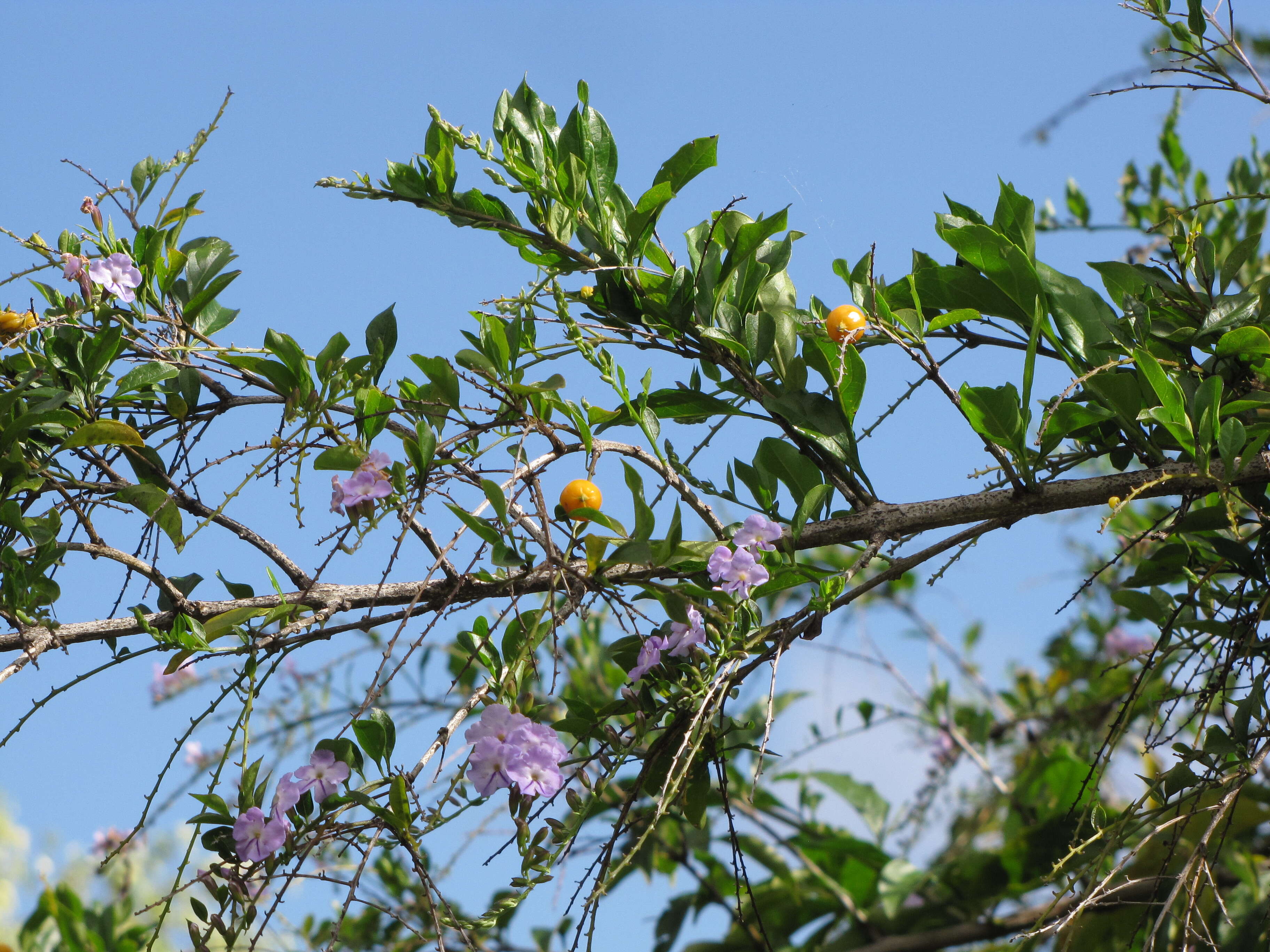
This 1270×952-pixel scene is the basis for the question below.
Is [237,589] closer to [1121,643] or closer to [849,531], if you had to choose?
[849,531]

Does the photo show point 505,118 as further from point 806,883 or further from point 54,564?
point 806,883

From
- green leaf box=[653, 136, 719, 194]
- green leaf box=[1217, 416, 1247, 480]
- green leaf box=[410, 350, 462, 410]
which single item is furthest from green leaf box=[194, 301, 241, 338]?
green leaf box=[1217, 416, 1247, 480]

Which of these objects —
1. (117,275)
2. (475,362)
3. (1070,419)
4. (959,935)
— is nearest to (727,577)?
(475,362)

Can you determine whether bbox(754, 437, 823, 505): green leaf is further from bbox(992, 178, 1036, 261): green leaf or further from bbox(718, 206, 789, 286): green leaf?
bbox(992, 178, 1036, 261): green leaf

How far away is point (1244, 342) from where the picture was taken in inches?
47.4

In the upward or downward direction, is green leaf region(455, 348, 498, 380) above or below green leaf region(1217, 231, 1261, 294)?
above

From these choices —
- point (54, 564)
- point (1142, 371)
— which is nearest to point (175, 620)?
point (54, 564)

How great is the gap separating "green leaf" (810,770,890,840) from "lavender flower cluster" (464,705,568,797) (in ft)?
7.25

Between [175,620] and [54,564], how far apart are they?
201 millimetres

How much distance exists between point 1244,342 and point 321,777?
1136 millimetres

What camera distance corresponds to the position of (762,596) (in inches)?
47.0

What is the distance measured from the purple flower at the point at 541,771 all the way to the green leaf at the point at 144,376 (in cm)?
68

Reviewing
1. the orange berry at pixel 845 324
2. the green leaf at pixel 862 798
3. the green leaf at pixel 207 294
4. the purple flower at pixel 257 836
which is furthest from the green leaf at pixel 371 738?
the green leaf at pixel 862 798

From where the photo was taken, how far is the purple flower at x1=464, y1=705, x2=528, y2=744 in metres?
1.04
